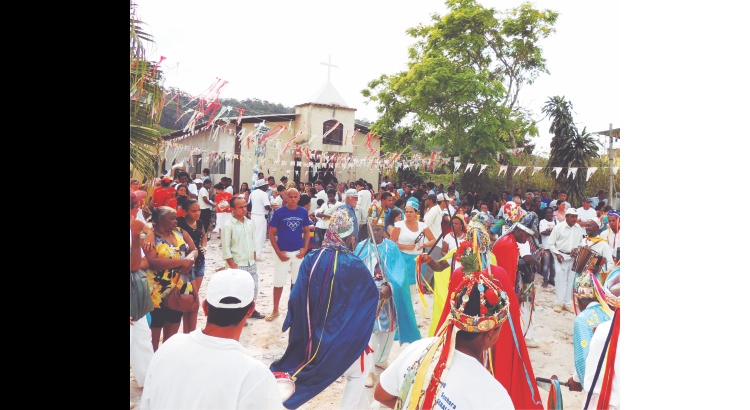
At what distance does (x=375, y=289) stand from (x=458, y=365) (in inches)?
64.8

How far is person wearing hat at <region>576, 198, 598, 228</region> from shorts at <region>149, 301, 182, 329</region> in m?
2.84

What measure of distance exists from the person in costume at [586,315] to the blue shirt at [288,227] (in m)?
2.55

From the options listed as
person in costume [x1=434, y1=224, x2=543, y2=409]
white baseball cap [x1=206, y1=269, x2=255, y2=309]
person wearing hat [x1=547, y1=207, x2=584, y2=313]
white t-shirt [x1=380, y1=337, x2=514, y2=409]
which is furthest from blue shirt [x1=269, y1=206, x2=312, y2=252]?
white t-shirt [x1=380, y1=337, x2=514, y2=409]

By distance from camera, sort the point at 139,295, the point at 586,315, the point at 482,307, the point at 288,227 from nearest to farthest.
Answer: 1. the point at 482,307
2. the point at 586,315
3. the point at 139,295
4. the point at 288,227

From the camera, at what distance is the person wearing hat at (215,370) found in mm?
1817

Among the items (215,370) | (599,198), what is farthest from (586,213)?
(215,370)

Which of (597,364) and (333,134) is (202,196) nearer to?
(333,134)

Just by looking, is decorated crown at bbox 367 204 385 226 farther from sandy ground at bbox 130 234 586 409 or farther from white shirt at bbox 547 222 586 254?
white shirt at bbox 547 222 586 254

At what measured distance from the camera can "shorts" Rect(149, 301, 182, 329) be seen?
3.35 meters

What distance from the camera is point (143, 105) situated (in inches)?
129
